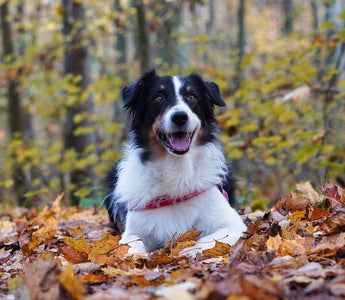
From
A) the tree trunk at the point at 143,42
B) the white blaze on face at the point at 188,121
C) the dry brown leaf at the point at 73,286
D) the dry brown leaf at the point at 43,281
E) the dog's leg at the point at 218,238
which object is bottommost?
the dog's leg at the point at 218,238

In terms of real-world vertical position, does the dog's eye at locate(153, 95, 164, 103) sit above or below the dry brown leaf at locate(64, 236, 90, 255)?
above

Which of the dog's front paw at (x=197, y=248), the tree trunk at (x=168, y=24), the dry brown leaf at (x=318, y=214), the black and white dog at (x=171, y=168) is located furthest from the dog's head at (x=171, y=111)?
the tree trunk at (x=168, y=24)

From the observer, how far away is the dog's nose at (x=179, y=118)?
4.16 m

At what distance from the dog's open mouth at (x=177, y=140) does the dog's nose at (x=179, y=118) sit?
149 mm

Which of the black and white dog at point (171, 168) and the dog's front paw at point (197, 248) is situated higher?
the black and white dog at point (171, 168)

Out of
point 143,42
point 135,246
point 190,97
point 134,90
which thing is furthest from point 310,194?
point 143,42

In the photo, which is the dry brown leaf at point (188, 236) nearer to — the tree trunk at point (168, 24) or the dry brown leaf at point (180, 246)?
the dry brown leaf at point (180, 246)

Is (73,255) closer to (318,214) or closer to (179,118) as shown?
(179,118)

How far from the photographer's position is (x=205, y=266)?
9.12ft

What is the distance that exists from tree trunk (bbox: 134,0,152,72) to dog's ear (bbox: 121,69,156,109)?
4.23 meters

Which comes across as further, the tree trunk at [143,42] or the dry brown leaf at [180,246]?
the tree trunk at [143,42]

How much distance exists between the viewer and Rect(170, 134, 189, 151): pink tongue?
429 cm

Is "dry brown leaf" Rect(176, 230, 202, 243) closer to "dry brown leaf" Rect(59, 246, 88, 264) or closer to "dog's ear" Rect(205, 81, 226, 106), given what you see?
"dry brown leaf" Rect(59, 246, 88, 264)

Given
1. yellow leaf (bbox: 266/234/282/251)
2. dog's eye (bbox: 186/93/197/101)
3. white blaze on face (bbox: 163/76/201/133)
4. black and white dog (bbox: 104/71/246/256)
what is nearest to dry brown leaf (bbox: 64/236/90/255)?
black and white dog (bbox: 104/71/246/256)
